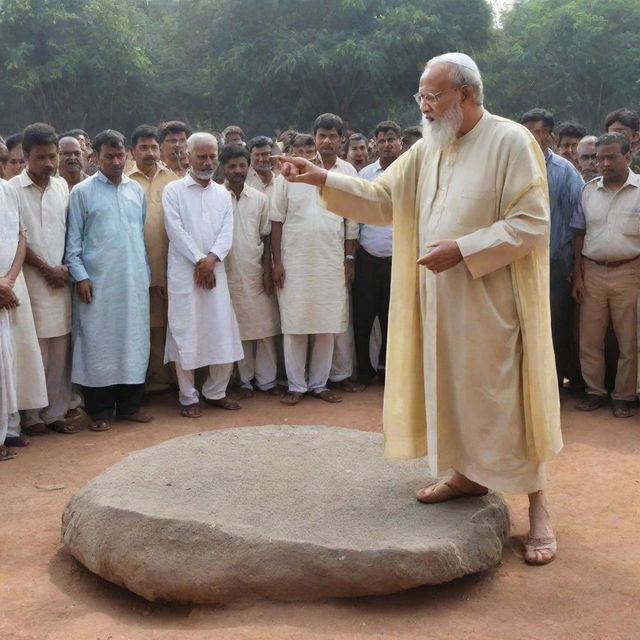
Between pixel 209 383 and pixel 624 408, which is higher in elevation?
pixel 209 383

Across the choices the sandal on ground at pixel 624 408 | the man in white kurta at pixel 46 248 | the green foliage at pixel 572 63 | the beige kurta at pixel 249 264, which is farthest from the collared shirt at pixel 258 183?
the green foliage at pixel 572 63

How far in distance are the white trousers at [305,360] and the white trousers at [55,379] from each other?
171 cm

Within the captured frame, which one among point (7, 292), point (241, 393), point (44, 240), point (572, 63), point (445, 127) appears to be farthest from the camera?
point (572, 63)

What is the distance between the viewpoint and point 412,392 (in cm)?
376

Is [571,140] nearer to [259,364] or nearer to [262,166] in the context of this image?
[262,166]

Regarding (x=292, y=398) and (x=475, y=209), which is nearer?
(x=475, y=209)

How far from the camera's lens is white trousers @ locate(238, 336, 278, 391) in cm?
693

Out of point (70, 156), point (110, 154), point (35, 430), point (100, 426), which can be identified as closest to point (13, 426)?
point (35, 430)

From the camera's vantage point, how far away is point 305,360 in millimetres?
6809

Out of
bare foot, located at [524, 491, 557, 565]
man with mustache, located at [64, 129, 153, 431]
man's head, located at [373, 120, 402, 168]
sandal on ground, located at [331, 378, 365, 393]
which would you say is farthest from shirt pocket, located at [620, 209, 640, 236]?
man with mustache, located at [64, 129, 153, 431]

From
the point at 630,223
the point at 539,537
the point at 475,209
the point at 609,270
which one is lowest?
the point at 539,537

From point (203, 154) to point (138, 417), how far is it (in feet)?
6.61

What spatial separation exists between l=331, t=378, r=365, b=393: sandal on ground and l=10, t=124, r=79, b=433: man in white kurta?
2214mm

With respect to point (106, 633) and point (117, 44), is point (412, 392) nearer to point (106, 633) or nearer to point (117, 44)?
point (106, 633)
